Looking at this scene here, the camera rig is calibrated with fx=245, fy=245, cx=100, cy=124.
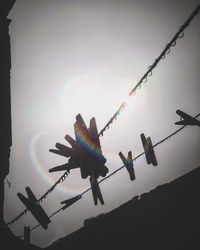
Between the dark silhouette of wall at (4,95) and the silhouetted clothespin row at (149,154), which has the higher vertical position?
the dark silhouette of wall at (4,95)

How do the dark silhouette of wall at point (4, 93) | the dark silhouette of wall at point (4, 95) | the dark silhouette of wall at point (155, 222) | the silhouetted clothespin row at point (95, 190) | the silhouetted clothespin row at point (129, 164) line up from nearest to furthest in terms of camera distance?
the dark silhouette of wall at point (155, 222)
the silhouetted clothespin row at point (95, 190)
the silhouetted clothespin row at point (129, 164)
the dark silhouette of wall at point (4, 93)
the dark silhouette of wall at point (4, 95)

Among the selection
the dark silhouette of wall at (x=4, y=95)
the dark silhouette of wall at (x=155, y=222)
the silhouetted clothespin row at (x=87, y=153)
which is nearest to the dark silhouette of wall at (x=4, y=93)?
the dark silhouette of wall at (x=4, y=95)

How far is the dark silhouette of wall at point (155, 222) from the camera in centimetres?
464

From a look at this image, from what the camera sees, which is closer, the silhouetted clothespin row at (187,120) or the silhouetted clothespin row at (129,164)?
the silhouetted clothespin row at (187,120)

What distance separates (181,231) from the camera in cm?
468

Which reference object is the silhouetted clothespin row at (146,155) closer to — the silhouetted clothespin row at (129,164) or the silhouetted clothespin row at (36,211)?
the silhouetted clothespin row at (129,164)

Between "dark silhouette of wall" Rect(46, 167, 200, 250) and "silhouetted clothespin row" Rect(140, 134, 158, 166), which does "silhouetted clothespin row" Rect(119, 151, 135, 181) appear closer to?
"silhouetted clothespin row" Rect(140, 134, 158, 166)

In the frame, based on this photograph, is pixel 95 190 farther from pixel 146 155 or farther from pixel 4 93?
pixel 4 93

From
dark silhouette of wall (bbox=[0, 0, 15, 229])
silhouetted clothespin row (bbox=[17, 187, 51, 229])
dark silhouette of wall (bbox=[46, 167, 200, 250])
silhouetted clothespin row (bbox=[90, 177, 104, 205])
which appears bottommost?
dark silhouette of wall (bbox=[46, 167, 200, 250])

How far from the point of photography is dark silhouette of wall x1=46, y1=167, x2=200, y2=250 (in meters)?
4.64

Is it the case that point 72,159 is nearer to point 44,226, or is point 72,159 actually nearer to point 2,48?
point 44,226

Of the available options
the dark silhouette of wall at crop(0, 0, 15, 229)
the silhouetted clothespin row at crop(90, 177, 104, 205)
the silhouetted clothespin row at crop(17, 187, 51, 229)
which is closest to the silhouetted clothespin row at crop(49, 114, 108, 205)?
the silhouetted clothespin row at crop(90, 177, 104, 205)

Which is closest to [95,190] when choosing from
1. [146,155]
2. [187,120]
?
[146,155]

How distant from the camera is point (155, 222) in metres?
5.12
